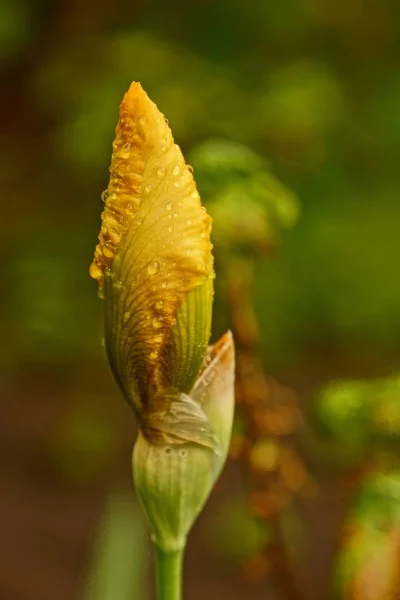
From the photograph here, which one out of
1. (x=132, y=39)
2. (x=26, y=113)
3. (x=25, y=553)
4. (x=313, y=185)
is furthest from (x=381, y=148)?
(x=25, y=553)

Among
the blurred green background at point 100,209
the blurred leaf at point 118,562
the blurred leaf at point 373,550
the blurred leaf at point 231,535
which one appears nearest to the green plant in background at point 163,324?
the blurred leaf at point 373,550

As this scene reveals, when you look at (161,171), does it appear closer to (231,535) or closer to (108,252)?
(108,252)

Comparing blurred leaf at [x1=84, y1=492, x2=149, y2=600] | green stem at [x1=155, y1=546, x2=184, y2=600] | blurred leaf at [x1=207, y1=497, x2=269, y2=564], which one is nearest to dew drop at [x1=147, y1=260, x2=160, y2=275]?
green stem at [x1=155, y1=546, x2=184, y2=600]

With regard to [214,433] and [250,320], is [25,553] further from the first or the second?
[214,433]

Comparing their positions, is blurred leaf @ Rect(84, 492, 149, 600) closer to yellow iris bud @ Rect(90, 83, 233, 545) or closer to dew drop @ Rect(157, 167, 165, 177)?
yellow iris bud @ Rect(90, 83, 233, 545)

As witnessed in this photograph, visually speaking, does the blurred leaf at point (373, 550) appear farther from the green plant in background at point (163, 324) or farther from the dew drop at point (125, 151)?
the dew drop at point (125, 151)

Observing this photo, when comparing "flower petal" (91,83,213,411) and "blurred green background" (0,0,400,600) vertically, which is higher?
"blurred green background" (0,0,400,600)

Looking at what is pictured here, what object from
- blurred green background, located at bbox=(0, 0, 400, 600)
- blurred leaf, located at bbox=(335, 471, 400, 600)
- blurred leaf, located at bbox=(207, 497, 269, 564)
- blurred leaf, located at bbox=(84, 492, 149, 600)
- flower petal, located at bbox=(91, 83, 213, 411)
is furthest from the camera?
blurred green background, located at bbox=(0, 0, 400, 600)
